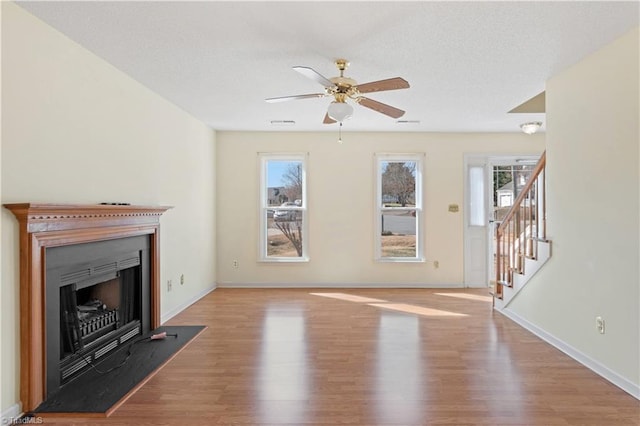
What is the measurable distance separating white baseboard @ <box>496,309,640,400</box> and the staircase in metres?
0.40

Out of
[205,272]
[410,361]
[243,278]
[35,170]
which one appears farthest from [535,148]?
[35,170]

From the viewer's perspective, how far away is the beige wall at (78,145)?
2.19 meters

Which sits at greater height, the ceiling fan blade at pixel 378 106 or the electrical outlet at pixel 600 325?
the ceiling fan blade at pixel 378 106

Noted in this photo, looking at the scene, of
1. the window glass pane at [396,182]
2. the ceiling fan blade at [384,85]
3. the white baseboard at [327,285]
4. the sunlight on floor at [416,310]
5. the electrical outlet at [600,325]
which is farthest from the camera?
the window glass pane at [396,182]

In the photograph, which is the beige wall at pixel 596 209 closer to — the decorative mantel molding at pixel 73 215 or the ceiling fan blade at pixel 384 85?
the ceiling fan blade at pixel 384 85

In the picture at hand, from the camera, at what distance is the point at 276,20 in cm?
242

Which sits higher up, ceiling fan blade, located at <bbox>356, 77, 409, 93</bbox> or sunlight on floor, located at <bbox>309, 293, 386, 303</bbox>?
ceiling fan blade, located at <bbox>356, 77, 409, 93</bbox>

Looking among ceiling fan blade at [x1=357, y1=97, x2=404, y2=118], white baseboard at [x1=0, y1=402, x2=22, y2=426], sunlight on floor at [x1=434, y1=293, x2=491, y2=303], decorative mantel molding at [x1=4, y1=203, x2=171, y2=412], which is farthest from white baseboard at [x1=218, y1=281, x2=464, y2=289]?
white baseboard at [x1=0, y1=402, x2=22, y2=426]

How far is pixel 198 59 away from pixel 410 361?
9.89 ft

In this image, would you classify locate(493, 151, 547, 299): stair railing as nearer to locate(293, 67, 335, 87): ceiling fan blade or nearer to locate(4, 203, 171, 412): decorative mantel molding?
locate(293, 67, 335, 87): ceiling fan blade

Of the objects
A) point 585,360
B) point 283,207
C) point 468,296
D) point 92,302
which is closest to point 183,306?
point 92,302

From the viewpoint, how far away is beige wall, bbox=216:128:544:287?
19.6 feet

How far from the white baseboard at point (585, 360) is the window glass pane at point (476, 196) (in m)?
2.18

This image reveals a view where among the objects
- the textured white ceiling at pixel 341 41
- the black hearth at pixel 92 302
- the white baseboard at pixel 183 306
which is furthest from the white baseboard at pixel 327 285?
the textured white ceiling at pixel 341 41
